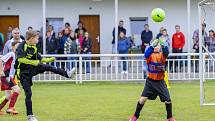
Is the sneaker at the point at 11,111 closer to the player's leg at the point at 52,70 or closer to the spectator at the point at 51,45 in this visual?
the player's leg at the point at 52,70

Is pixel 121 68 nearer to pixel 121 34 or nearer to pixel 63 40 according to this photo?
pixel 121 34

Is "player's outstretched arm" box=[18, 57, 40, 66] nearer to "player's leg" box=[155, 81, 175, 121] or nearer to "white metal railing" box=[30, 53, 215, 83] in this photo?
"player's leg" box=[155, 81, 175, 121]

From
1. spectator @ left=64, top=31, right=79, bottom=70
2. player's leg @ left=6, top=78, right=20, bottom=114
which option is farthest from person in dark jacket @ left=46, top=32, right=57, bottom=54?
player's leg @ left=6, top=78, right=20, bottom=114

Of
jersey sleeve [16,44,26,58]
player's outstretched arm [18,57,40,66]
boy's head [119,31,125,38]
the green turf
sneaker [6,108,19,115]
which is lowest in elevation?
the green turf

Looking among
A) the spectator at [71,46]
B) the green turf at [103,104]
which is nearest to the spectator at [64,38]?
the spectator at [71,46]

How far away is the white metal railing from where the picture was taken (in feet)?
74.8

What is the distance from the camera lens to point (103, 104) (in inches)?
587

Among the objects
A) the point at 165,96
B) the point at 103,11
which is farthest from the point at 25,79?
the point at 103,11

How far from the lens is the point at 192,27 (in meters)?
29.6

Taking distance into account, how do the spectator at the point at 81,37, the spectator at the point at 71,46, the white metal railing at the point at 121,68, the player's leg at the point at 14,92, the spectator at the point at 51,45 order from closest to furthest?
1. the player's leg at the point at 14,92
2. the white metal railing at the point at 121,68
3. the spectator at the point at 71,46
4. the spectator at the point at 81,37
5. the spectator at the point at 51,45

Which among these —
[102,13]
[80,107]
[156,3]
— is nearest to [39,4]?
[102,13]

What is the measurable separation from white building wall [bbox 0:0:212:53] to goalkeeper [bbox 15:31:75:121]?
1778 centimetres

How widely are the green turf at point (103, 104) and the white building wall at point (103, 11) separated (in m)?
8.05

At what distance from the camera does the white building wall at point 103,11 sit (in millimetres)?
29031
